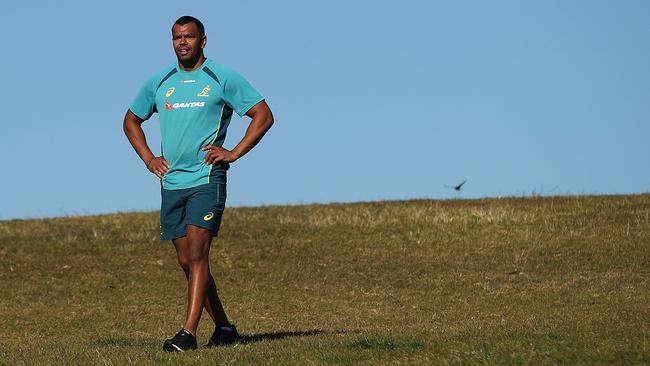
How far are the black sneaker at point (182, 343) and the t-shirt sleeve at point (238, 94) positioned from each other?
7.76 ft

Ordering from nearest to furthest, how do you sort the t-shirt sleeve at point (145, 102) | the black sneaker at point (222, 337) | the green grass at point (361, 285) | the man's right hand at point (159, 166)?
the green grass at point (361, 285), the man's right hand at point (159, 166), the t-shirt sleeve at point (145, 102), the black sneaker at point (222, 337)

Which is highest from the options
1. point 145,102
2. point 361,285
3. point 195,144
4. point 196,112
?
point 145,102

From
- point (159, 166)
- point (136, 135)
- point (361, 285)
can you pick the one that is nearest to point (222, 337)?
point (159, 166)

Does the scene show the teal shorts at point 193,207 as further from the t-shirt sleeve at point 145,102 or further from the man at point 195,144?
the t-shirt sleeve at point 145,102

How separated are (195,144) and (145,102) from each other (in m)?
1.01

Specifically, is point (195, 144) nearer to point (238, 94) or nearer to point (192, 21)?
point (238, 94)

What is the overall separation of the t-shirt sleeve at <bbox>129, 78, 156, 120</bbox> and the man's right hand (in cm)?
62

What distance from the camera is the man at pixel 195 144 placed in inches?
470

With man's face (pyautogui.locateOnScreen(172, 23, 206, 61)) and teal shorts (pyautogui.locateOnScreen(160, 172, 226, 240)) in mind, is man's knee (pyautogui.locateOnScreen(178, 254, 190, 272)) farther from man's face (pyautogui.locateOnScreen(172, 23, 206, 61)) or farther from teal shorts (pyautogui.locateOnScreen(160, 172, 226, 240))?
man's face (pyautogui.locateOnScreen(172, 23, 206, 61))

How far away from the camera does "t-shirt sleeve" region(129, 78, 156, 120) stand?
40.9 feet

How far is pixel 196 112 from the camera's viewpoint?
1191 centimetres

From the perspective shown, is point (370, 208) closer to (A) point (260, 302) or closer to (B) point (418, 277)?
(B) point (418, 277)

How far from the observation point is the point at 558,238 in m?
29.1

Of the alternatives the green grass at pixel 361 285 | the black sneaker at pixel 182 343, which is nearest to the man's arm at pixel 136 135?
the black sneaker at pixel 182 343
